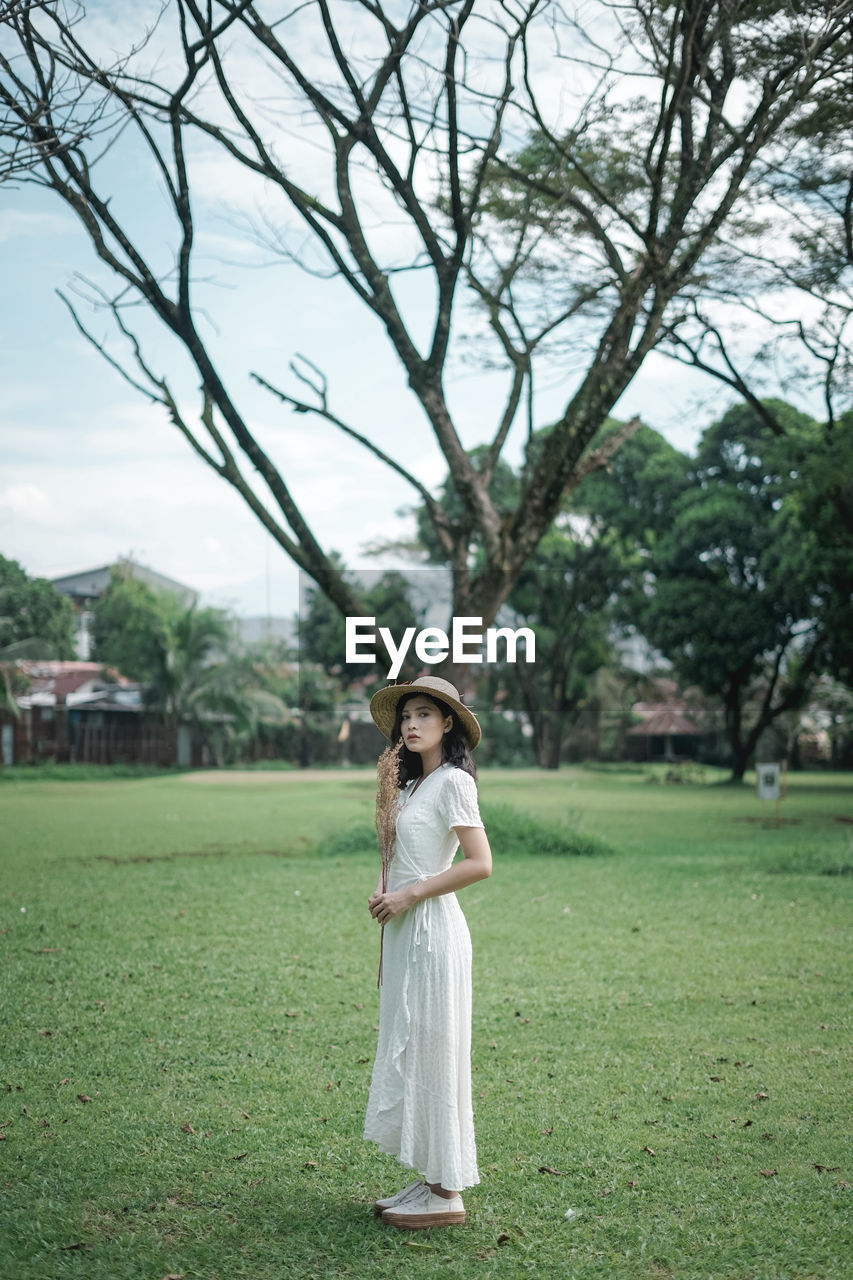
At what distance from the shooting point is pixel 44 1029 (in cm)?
566

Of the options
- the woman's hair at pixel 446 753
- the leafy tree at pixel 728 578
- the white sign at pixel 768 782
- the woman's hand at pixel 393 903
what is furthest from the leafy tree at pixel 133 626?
the woman's hand at pixel 393 903

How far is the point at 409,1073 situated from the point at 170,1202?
932 mm

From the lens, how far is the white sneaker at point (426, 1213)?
3523mm

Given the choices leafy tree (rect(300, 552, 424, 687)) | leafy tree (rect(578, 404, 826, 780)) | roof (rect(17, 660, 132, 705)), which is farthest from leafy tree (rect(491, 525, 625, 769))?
roof (rect(17, 660, 132, 705))

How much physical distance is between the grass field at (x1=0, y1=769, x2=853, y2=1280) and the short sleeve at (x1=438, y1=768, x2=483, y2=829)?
121 cm

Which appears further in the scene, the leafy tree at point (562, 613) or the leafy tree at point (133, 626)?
the leafy tree at point (133, 626)

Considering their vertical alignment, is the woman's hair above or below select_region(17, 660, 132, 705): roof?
below

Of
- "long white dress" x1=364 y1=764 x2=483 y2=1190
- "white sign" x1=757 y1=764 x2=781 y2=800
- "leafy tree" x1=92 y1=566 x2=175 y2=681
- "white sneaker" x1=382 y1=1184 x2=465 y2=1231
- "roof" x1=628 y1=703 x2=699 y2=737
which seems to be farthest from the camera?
"roof" x1=628 y1=703 x2=699 y2=737

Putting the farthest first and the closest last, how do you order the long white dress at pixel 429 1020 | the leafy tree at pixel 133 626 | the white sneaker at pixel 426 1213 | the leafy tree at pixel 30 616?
the leafy tree at pixel 133 626, the leafy tree at pixel 30 616, the white sneaker at pixel 426 1213, the long white dress at pixel 429 1020

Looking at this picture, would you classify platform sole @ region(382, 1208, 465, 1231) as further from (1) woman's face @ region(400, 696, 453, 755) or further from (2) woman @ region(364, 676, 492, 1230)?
(1) woman's face @ region(400, 696, 453, 755)

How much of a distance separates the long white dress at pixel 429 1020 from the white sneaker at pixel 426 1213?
0.13 metres

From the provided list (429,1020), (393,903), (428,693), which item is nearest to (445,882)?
(393,903)

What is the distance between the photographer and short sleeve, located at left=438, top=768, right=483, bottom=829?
3.57 m

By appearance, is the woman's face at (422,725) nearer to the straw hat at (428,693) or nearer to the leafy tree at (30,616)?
the straw hat at (428,693)
